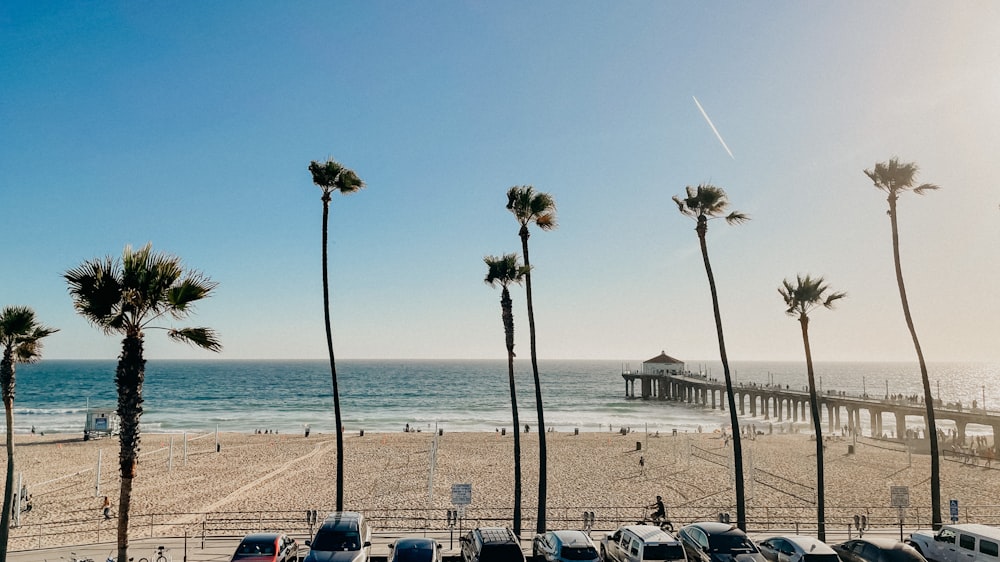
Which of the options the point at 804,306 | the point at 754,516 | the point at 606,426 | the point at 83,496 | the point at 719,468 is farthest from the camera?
the point at 606,426

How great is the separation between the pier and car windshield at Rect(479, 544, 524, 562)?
5309 centimetres

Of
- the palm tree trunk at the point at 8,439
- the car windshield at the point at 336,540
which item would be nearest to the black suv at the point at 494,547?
the car windshield at the point at 336,540

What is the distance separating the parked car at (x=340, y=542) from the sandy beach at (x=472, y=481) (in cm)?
523

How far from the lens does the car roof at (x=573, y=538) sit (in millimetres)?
13789

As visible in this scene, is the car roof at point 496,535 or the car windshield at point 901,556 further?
the car windshield at point 901,556

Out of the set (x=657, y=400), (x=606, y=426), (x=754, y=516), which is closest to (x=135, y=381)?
→ (x=754, y=516)

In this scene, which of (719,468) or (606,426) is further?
(606,426)

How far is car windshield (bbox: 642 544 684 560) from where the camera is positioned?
13180 mm

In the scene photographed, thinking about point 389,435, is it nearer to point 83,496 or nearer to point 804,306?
point 83,496

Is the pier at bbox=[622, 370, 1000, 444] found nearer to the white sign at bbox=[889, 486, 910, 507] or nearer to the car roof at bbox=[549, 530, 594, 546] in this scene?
the white sign at bbox=[889, 486, 910, 507]

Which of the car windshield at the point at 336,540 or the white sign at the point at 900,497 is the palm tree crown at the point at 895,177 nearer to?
the white sign at the point at 900,497

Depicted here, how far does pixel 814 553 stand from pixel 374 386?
139m

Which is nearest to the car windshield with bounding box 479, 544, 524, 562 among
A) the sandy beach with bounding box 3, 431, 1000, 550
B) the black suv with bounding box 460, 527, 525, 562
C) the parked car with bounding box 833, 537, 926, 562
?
the black suv with bounding box 460, 527, 525, 562

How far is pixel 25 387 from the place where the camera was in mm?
137875
